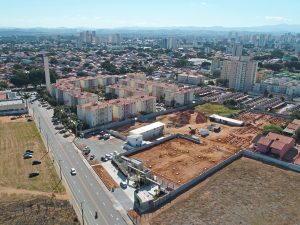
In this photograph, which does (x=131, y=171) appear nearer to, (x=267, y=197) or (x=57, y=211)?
(x=57, y=211)

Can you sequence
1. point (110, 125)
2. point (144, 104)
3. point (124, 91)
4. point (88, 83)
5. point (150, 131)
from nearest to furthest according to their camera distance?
point (150, 131), point (110, 125), point (144, 104), point (124, 91), point (88, 83)

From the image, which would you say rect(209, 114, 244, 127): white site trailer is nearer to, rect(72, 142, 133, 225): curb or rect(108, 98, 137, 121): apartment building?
rect(108, 98, 137, 121): apartment building

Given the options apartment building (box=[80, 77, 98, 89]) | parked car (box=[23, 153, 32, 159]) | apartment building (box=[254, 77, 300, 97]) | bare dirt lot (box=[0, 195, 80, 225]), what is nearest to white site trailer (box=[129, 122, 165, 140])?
parked car (box=[23, 153, 32, 159])

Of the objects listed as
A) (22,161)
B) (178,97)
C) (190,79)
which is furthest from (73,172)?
(190,79)

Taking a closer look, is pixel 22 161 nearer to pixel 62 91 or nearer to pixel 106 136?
pixel 106 136

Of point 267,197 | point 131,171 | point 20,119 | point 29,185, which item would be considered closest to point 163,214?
point 131,171

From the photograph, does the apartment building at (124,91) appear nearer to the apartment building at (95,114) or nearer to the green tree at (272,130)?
the apartment building at (95,114)
